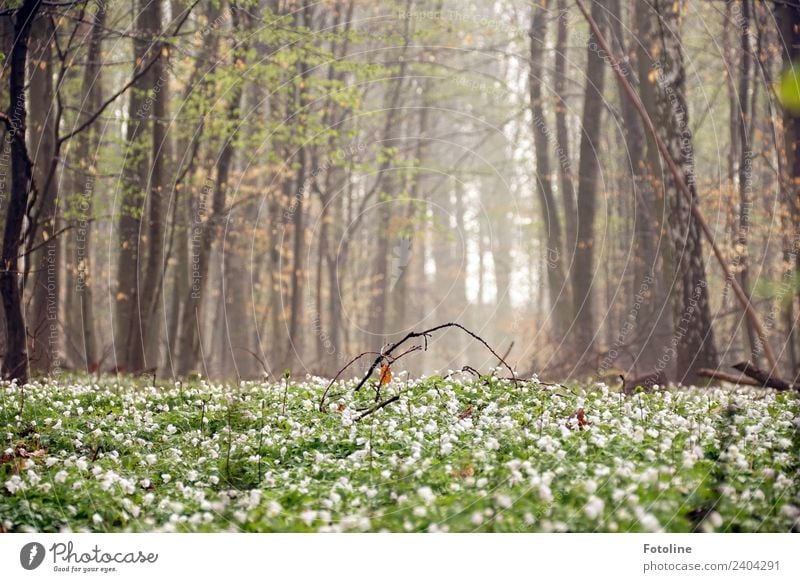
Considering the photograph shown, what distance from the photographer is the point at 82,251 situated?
2056 cm

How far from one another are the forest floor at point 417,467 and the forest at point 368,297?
1.4 inches

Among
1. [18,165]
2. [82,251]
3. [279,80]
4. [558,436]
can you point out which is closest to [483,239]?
[279,80]

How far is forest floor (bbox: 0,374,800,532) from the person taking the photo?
7.06m

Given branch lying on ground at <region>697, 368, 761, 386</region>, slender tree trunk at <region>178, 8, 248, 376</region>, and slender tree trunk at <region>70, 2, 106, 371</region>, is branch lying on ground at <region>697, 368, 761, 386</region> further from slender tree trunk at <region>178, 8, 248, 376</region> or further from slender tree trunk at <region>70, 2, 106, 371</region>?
slender tree trunk at <region>70, 2, 106, 371</region>

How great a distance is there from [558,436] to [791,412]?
3497 millimetres

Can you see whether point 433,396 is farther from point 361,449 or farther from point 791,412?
point 791,412

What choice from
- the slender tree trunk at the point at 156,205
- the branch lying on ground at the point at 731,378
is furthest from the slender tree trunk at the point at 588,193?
the slender tree trunk at the point at 156,205

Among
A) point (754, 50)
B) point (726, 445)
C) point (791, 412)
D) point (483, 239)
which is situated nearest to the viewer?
point (726, 445)

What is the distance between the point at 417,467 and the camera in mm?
7879

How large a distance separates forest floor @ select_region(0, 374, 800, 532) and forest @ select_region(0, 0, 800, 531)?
3cm

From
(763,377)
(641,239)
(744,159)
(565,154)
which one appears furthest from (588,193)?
(763,377)

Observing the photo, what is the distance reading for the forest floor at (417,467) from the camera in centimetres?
706
